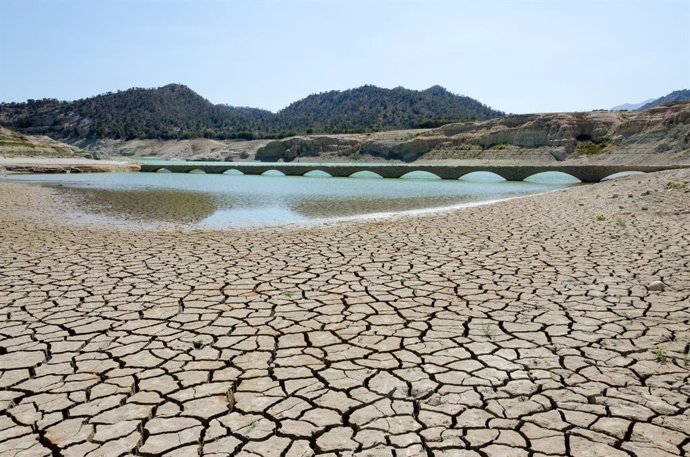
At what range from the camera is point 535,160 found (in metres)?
56.8

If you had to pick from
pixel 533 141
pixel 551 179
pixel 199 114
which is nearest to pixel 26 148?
pixel 551 179

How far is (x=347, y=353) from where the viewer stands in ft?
11.9

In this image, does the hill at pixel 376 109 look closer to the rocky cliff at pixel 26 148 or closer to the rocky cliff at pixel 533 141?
the rocky cliff at pixel 533 141

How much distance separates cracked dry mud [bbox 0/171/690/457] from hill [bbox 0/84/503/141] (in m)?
94.3

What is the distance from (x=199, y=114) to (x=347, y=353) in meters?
133

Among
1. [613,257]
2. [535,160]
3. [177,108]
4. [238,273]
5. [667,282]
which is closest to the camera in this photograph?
[667,282]

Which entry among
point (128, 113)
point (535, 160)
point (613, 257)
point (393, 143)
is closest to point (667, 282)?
point (613, 257)

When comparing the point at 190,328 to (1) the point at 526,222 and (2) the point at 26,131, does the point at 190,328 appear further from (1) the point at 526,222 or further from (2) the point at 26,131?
(2) the point at 26,131

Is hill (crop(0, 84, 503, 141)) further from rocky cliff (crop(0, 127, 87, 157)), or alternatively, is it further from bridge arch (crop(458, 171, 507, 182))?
bridge arch (crop(458, 171, 507, 182))

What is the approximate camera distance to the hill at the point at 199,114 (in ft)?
353

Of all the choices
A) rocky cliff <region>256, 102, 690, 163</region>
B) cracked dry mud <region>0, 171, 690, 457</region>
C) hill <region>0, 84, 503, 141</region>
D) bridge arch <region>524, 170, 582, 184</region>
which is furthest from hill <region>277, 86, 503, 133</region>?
cracked dry mud <region>0, 171, 690, 457</region>

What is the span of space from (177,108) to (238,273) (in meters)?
134

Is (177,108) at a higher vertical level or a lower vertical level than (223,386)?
higher

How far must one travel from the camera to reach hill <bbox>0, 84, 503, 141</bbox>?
4235 inches
